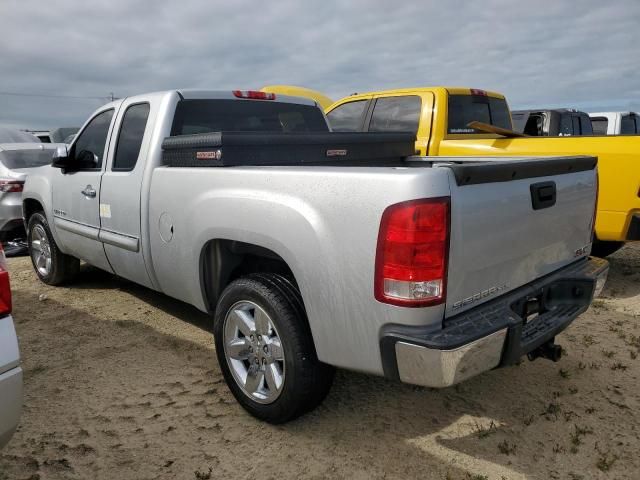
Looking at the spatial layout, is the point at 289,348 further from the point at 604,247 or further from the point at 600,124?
the point at 600,124

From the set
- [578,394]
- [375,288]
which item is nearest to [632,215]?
[578,394]

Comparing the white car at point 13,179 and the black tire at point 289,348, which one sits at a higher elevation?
the white car at point 13,179

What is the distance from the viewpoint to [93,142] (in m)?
4.54

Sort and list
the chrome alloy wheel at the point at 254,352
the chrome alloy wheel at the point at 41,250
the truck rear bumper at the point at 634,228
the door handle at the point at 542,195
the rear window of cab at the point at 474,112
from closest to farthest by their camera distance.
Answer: the door handle at the point at 542,195 → the chrome alloy wheel at the point at 254,352 → the truck rear bumper at the point at 634,228 → the chrome alloy wheel at the point at 41,250 → the rear window of cab at the point at 474,112

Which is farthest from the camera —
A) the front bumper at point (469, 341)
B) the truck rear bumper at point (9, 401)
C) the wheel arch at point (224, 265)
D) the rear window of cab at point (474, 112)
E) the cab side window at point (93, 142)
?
the rear window of cab at point (474, 112)

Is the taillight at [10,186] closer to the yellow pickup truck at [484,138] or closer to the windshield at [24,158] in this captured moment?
the windshield at [24,158]

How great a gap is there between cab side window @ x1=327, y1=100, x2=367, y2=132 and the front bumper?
454 centimetres

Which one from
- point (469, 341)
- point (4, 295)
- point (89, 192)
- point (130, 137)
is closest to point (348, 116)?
point (130, 137)

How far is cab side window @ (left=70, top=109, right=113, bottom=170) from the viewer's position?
14.2 ft

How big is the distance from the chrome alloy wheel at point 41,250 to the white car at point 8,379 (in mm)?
3637

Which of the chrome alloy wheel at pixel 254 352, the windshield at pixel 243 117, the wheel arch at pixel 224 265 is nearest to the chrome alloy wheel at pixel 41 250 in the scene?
the windshield at pixel 243 117

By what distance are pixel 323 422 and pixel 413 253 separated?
1.30 meters

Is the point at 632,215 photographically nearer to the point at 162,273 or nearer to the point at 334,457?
the point at 334,457

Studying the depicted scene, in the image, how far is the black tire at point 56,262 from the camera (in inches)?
204
